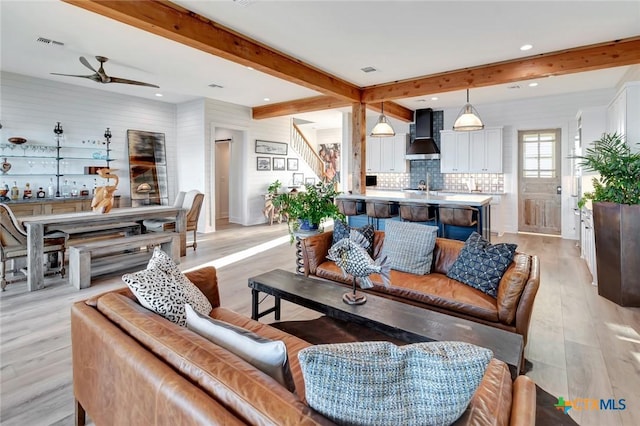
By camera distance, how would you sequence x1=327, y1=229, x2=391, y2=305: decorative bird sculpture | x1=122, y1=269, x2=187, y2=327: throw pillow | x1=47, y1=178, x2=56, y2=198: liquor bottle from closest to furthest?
x1=122, y1=269, x2=187, y2=327: throw pillow < x1=327, y1=229, x2=391, y2=305: decorative bird sculpture < x1=47, y1=178, x2=56, y2=198: liquor bottle

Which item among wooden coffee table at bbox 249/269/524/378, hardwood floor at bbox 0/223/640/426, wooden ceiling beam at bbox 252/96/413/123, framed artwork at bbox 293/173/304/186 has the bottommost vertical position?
hardwood floor at bbox 0/223/640/426

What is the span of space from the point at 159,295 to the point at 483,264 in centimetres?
235

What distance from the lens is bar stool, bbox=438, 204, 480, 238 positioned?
463 cm

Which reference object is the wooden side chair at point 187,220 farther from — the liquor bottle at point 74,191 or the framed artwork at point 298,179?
the framed artwork at point 298,179

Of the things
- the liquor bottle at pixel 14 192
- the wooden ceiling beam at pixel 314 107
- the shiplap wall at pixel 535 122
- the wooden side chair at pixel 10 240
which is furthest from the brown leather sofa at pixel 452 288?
the liquor bottle at pixel 14 192

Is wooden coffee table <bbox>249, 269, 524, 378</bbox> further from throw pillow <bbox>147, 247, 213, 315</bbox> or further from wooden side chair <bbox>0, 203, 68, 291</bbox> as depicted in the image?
wooden side chair <bbox>0, 203, 68, 291</bbox>

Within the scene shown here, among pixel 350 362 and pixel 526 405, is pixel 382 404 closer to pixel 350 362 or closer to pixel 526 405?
pixel 350 362

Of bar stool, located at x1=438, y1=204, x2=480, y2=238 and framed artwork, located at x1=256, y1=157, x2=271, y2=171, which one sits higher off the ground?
framed artwork, located at x1=256, y1=157, x2=271, y2=171

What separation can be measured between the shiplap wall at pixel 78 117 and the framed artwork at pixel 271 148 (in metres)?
2.06

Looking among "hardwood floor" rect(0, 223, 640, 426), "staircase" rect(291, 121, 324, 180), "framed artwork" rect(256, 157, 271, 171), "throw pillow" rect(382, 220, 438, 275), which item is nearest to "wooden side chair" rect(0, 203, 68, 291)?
"hardwood floor" rect(0, 223, 640, 426)

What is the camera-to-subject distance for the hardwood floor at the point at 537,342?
2.08 meters

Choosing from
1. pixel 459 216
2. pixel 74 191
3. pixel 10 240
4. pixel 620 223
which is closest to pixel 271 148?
pixel 74 191

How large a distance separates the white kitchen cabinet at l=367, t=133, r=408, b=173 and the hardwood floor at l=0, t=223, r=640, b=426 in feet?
15.1

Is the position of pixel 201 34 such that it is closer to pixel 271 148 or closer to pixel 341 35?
pixel 341 35
